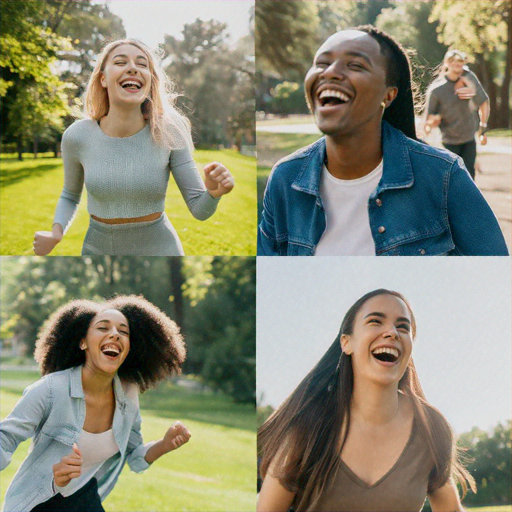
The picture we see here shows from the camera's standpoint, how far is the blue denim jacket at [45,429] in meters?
3.50

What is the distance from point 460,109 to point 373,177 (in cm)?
73

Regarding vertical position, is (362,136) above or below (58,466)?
above

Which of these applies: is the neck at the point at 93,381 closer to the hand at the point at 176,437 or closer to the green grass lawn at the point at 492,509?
the hand at the point at 176,437

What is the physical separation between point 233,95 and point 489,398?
1.98 meters

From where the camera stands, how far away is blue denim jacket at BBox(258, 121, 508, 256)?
3602 mm

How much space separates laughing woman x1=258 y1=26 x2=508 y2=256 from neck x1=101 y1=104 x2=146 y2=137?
688 millimetres

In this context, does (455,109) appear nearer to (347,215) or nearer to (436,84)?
(436,84)

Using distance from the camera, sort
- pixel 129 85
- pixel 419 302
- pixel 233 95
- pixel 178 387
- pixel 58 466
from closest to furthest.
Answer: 1. pixel 58 466
2. pixel 129 85
3. pixel 419 302
4. pixel 233 95
5. pixel 178 387

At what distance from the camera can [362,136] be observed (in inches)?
142

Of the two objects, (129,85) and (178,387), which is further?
(178,387)

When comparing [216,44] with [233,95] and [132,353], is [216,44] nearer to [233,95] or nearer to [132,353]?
[233,95]

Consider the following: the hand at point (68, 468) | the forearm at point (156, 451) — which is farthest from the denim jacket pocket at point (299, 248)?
the hand at point (68, 468)

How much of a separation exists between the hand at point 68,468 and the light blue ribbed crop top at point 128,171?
1076 mm

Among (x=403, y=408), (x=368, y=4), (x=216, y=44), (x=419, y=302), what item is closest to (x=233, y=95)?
(x=216, y=44)
